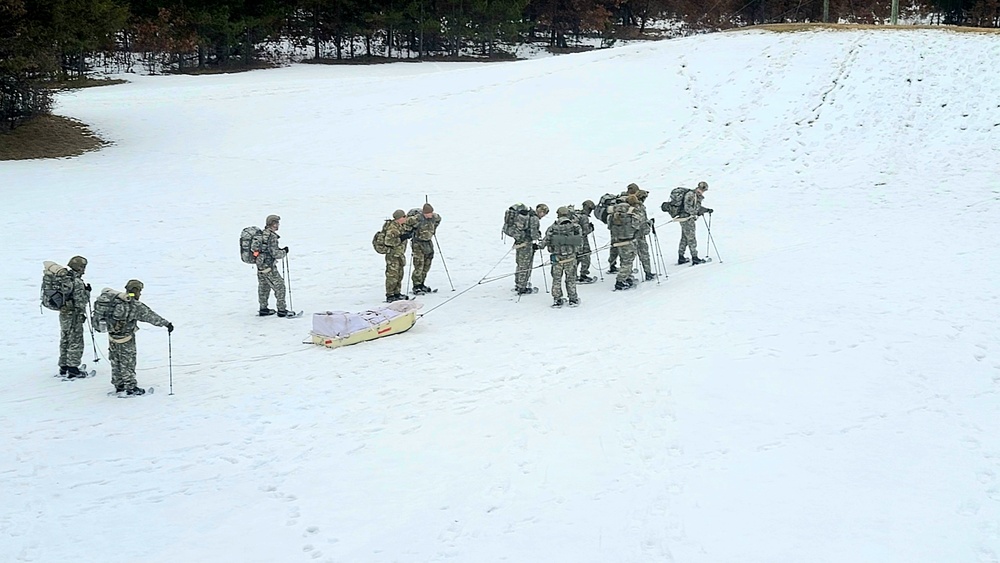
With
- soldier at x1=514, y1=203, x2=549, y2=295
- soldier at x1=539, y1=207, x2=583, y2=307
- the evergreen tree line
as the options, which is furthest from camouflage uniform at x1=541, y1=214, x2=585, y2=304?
the evergreen tree line

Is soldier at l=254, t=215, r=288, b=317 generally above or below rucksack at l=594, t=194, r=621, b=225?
below

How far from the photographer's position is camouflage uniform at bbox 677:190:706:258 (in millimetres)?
19516

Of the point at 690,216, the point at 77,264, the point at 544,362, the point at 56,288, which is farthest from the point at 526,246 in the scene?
the point at 56,288

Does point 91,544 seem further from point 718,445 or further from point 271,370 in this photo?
point 718,445

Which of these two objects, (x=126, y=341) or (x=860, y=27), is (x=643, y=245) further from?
(x=860, y=27)

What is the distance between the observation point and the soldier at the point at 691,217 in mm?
19531

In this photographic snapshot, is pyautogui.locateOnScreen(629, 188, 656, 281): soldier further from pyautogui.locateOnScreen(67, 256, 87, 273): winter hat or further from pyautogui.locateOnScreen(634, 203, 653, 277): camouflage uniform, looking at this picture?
pyautogui.locateOnScreen(67, 256, 87, 273): winter hat

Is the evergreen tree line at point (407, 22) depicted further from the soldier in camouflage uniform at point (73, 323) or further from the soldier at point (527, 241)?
the soldier in camouflage uniform at point (73, 323)

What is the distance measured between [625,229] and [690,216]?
2.21 meters

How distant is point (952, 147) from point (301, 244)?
19023mm

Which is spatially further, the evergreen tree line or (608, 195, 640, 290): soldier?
the evergreen tree line

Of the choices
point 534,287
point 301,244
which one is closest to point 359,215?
point 301,244

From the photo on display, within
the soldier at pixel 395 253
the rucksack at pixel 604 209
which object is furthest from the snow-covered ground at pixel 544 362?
the rucksack at pixel 604 209

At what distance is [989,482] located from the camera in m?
9.81
